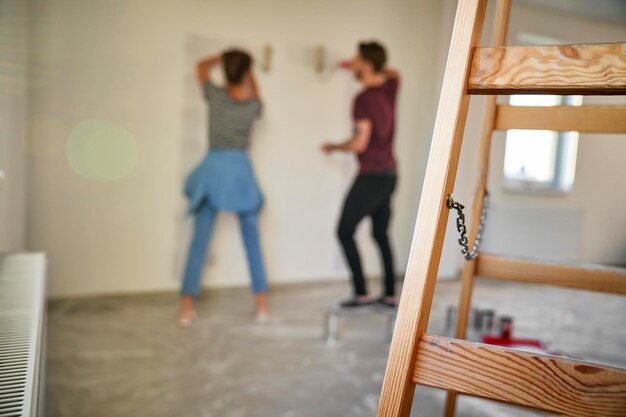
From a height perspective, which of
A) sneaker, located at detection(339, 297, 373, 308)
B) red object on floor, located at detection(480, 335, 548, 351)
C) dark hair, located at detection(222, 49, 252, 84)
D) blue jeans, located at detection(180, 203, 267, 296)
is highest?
dark hair, located at detection(222, 49, 252, 84)

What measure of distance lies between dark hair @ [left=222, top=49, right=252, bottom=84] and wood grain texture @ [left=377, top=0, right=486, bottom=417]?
6.75 ft

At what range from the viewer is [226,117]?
9.00 ft

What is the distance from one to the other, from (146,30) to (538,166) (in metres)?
3.63

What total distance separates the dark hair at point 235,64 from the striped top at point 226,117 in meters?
0.10

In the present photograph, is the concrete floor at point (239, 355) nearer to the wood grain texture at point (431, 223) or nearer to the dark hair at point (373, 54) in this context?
the wood grain texture at point (431, 223)

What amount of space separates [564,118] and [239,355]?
5.22 ft

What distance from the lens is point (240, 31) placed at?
338 centimetres

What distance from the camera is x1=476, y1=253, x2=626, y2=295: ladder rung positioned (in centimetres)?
130

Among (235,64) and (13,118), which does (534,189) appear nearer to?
(235,64)

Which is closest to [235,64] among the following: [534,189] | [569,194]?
[534,189]

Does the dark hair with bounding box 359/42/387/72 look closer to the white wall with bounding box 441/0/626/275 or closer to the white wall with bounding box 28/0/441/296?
the white wall with bounding box 28/0/441/296

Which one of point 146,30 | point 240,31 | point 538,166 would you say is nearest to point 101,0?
point 146,30

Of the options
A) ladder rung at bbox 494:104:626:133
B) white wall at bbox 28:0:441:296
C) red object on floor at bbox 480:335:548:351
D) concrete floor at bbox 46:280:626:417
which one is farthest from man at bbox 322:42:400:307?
ladder rung at bbox 494:104:626:133

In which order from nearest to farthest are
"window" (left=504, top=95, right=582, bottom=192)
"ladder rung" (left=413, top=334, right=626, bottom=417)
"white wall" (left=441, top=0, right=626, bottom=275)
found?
"ladder rung" (left=413, top=334, right=626, bottom=417), "white wall" (left=441, top=0, right=626, bottom=275), "window" (left=504, top=95, right=582, bottom=192)
